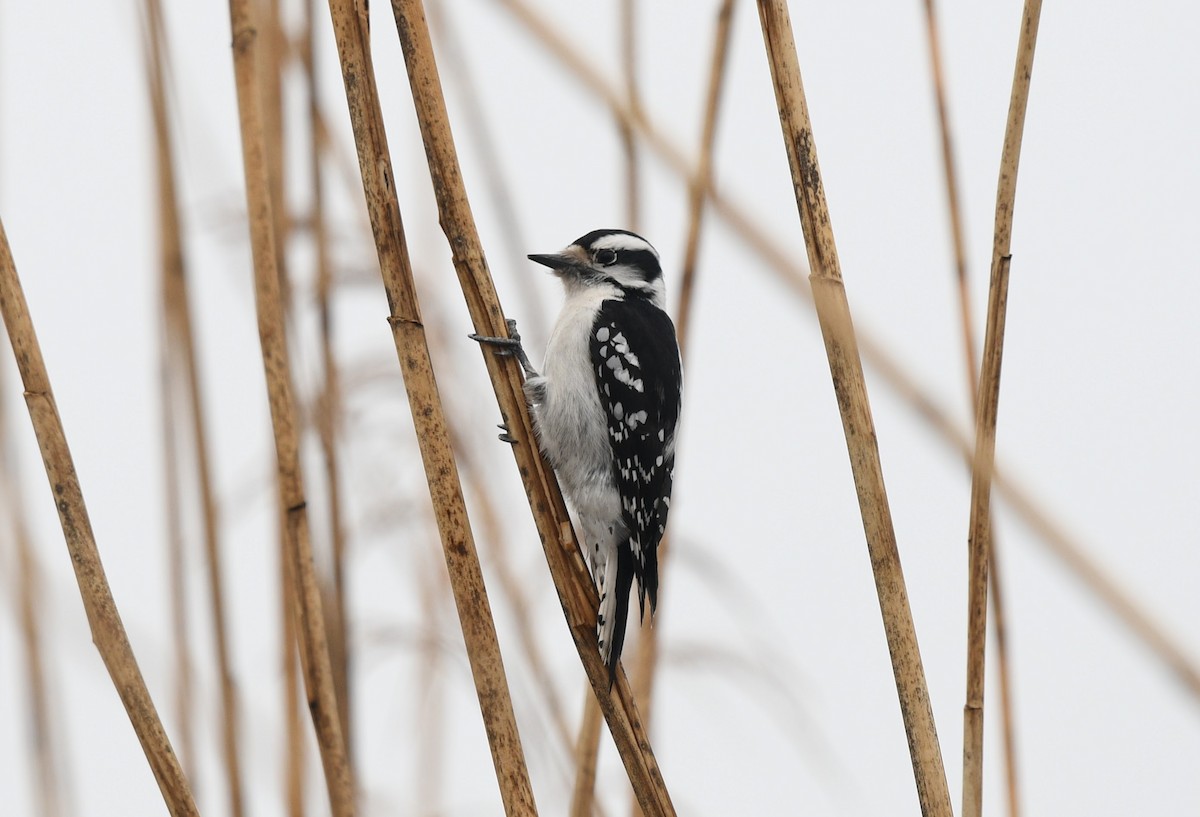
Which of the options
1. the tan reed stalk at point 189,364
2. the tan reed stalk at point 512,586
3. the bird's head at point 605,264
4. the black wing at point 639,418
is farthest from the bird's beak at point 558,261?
the tan reed stalk at point 189,364

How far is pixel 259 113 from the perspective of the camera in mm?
1617

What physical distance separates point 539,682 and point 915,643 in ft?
3.18

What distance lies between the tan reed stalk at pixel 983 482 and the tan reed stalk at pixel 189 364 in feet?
3.52

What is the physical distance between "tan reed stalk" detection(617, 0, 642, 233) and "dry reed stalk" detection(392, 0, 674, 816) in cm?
47

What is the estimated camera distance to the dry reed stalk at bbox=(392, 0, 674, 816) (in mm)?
1252

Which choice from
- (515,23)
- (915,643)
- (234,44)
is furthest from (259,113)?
(915,643)

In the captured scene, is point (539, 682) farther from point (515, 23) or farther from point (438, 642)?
point (515, 23)

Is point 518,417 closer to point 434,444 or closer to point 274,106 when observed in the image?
point 434,444

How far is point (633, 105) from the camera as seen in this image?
171cm

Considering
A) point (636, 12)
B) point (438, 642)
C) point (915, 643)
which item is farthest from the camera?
point (438, 642)

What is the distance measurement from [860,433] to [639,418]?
996 mm

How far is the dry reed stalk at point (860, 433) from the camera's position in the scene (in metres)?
1.19

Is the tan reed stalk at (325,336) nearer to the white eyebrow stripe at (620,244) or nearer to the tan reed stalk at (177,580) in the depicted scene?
the tan reed stalk at (177,580)

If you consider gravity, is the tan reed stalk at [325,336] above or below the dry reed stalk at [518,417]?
above
